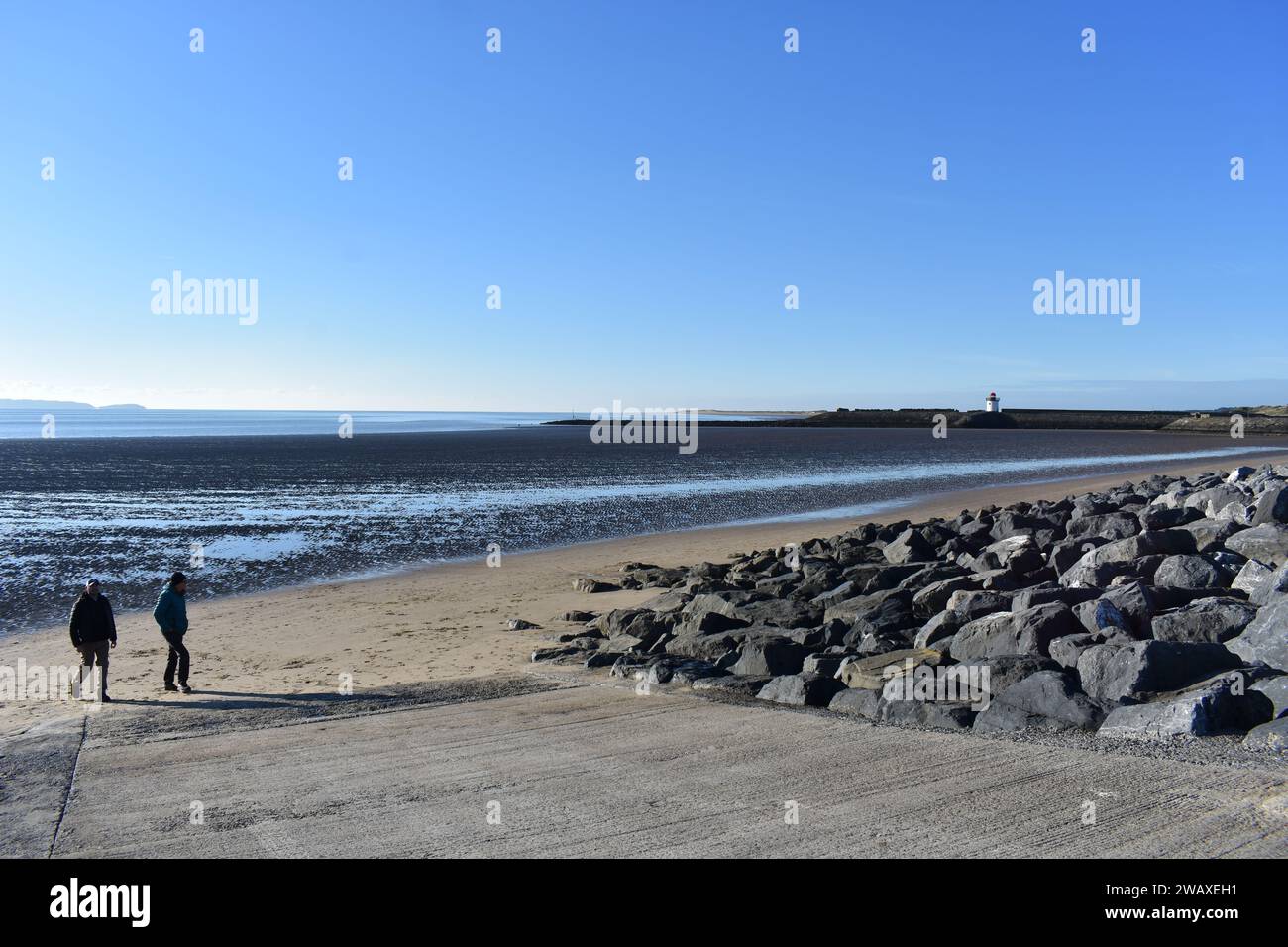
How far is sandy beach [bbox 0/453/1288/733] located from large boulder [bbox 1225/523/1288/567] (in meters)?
9.19

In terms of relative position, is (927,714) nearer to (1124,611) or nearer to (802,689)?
(802,689)

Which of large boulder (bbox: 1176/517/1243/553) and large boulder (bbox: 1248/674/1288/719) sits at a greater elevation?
large boulder (bbox: 1176/517/1243/553)

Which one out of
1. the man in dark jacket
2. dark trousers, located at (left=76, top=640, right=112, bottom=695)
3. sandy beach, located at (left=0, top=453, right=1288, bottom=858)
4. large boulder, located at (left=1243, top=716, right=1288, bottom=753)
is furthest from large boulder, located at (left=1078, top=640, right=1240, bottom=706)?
dark trousers, located at (left=76, top=640, right=112, bottom=695)

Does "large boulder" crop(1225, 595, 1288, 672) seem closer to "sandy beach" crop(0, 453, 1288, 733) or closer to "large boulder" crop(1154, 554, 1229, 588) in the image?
"large boulder" crop(1154, 554, 1229, 588)

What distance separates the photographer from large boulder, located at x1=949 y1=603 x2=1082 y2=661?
9.61 meters

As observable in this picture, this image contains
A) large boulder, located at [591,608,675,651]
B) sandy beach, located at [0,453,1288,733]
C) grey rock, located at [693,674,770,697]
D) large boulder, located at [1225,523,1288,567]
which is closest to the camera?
grey rock, located at [693,674,770,697]

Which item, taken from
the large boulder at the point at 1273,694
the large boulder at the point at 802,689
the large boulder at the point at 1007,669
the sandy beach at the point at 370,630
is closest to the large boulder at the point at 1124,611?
the large boulder at the point at 1007,669

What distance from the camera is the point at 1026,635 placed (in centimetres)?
964

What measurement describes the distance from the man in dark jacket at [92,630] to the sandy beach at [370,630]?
1.71ft

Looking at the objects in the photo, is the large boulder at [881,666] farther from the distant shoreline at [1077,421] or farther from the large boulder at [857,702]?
the distant shoreline at [1077,421]

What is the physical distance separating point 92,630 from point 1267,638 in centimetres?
1206

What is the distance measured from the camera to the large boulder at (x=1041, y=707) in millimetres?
7820

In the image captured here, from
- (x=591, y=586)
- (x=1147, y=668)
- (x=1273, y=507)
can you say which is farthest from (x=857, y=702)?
(x=591, y=586)
